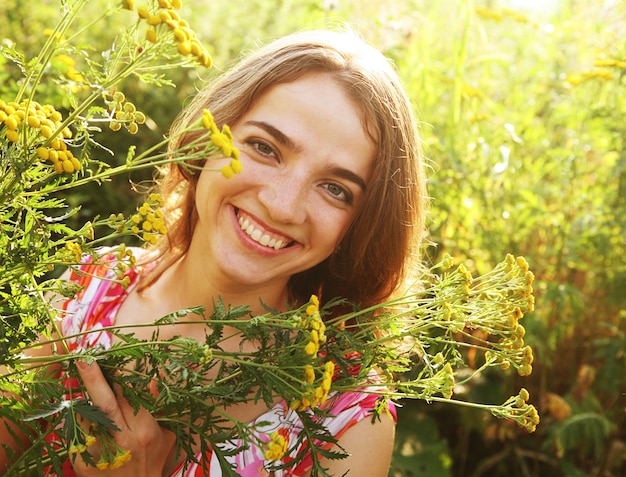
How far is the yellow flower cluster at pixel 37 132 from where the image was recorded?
87cm

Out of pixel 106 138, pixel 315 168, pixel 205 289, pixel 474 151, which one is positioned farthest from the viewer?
pixel 106 138

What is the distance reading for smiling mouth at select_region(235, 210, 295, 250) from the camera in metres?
1.43

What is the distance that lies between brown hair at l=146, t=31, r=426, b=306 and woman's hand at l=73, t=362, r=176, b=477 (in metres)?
0.58

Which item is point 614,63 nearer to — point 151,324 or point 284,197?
point 284,197

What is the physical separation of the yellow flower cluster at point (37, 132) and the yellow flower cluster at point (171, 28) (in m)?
0.17

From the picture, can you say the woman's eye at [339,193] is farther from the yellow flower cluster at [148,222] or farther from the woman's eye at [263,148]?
the yellow flower cluster at [148,222]

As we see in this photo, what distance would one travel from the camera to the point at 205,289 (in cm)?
166

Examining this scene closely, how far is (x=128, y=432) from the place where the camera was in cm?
116

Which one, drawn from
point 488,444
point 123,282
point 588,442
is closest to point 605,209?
point 588,442

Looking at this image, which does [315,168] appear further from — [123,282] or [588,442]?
[588,442]

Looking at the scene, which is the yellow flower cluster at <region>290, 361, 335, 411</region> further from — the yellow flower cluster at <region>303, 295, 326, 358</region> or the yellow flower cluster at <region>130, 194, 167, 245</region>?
the yellow flower cluster at <region>130, 194, 167, 245</region>

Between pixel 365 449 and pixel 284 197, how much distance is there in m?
0.60

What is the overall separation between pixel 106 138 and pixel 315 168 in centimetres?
171

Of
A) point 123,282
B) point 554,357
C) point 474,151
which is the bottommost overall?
point 554,357
